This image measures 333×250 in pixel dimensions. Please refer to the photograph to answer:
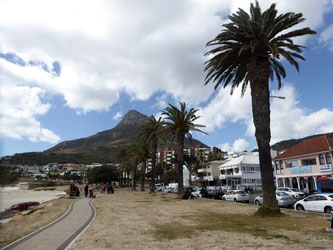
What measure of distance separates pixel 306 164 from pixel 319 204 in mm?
28884

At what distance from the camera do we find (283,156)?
48.2 metres

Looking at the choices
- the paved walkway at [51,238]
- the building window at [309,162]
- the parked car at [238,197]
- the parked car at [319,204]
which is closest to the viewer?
the paved walkway at [51,238]

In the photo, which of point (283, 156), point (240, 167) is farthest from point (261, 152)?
point (240, 167)

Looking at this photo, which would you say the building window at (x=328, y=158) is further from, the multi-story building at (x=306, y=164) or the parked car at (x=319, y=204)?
the parked car at (x=319, y=204)

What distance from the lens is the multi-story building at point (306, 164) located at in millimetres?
39281

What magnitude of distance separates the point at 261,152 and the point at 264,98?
11.6ft

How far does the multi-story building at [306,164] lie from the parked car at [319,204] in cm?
2210

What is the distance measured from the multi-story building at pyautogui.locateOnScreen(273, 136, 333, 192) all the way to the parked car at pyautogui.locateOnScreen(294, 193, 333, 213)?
2210 cm

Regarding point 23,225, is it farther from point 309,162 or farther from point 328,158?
point 309,162

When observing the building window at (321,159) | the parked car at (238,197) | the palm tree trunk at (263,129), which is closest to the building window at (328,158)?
the building window at (321,159)

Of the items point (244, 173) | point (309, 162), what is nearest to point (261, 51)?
point (309, 162)

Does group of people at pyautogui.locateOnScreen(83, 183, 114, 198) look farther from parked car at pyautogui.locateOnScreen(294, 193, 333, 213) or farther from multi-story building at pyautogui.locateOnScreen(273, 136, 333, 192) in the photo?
multi-story building at pyautogui.locateOnScreen(273, 136, 333, 192)

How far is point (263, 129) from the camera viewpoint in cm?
1616

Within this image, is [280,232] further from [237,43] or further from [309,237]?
[237,43]
